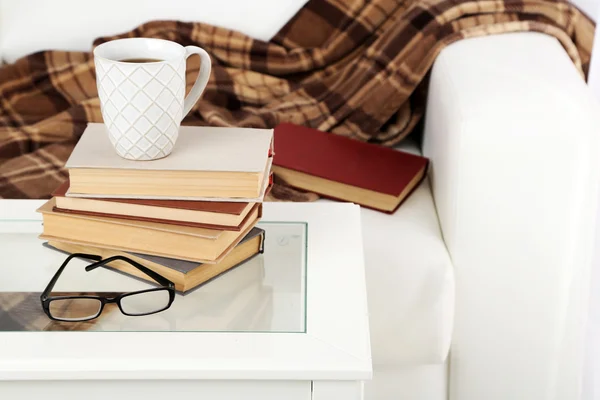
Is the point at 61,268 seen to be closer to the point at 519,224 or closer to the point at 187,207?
the point at 187,207

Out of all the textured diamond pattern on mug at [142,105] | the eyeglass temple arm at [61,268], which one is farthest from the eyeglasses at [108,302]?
the textured diamond pattern on mug at [142,105]

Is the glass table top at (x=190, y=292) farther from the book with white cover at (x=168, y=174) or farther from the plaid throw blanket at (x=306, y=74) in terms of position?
the plaid throw blanket at (x=306, y=74)

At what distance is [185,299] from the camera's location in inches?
33.7

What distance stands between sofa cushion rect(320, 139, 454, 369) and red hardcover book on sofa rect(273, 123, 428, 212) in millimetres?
115

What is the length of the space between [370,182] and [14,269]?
2.05ft

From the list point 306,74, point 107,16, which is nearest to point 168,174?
point 306,74

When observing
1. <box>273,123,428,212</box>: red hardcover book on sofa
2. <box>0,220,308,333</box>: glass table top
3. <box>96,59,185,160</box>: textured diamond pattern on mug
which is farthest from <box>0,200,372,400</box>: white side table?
<box>273,123,428,212</box>: red hardcover book on sofa

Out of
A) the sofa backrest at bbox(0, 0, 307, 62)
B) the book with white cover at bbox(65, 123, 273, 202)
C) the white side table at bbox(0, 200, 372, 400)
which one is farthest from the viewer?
the sofa backrest at bbox(0, 0, 307, 62)

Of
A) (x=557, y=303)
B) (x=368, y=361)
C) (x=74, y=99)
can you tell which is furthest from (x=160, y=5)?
(x=368, y=361)

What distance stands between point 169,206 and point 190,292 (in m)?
0.09

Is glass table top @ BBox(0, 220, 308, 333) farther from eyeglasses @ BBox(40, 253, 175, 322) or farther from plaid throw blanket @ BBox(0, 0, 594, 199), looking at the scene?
plaid throw blanket @ BBox(0, 0, 594, 199)

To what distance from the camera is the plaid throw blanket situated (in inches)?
61.7

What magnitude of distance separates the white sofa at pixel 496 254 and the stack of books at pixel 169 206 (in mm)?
409

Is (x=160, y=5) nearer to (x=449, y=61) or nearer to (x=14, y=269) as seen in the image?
(x=449, y=61)
